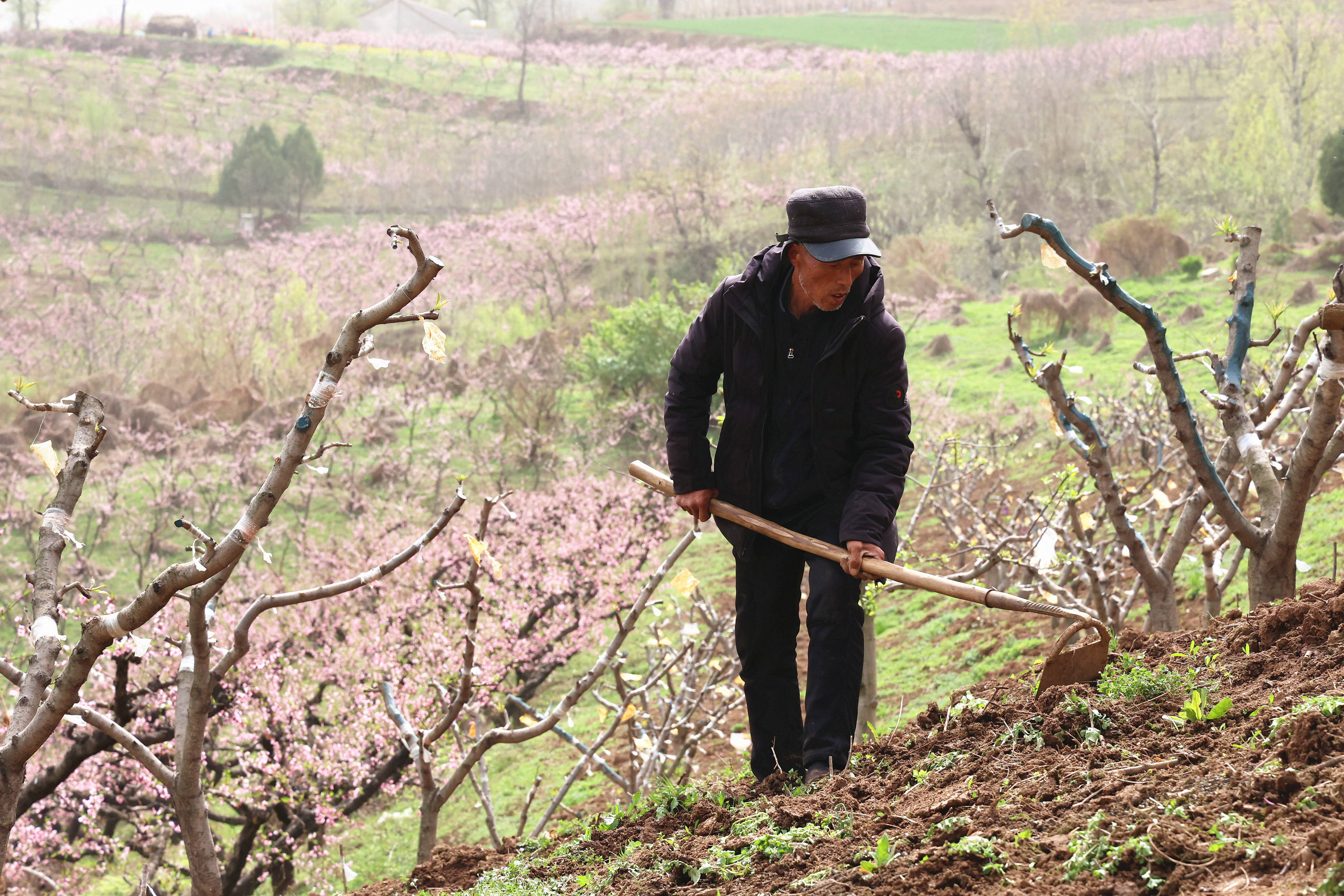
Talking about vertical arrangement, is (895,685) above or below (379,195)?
below

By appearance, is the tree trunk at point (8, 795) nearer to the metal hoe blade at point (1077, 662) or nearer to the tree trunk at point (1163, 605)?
the metal hoe blade at point (1077, 662)

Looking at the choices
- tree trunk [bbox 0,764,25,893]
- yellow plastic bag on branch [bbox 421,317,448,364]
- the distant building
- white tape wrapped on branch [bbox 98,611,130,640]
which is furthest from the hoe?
the distant building

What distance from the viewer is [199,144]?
36.7m

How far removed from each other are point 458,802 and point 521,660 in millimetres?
1596

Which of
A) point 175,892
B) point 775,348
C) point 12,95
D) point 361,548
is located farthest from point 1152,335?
point 12,95

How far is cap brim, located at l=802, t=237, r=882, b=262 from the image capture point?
3.20m

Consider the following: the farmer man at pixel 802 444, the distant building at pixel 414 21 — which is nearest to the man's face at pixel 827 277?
the farmer man at pixel 802 444

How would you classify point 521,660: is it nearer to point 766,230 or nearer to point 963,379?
point 963,379

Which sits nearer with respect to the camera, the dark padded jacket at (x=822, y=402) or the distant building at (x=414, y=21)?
the dark padded jacket at (x=822, y=402)

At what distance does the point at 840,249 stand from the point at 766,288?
0.33m

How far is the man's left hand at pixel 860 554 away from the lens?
3209mm

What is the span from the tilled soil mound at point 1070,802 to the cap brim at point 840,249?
1.40 meters

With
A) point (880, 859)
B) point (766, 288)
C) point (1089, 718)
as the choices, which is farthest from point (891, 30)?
point (880, 859)

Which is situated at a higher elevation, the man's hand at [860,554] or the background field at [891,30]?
the background field at [891,30]
